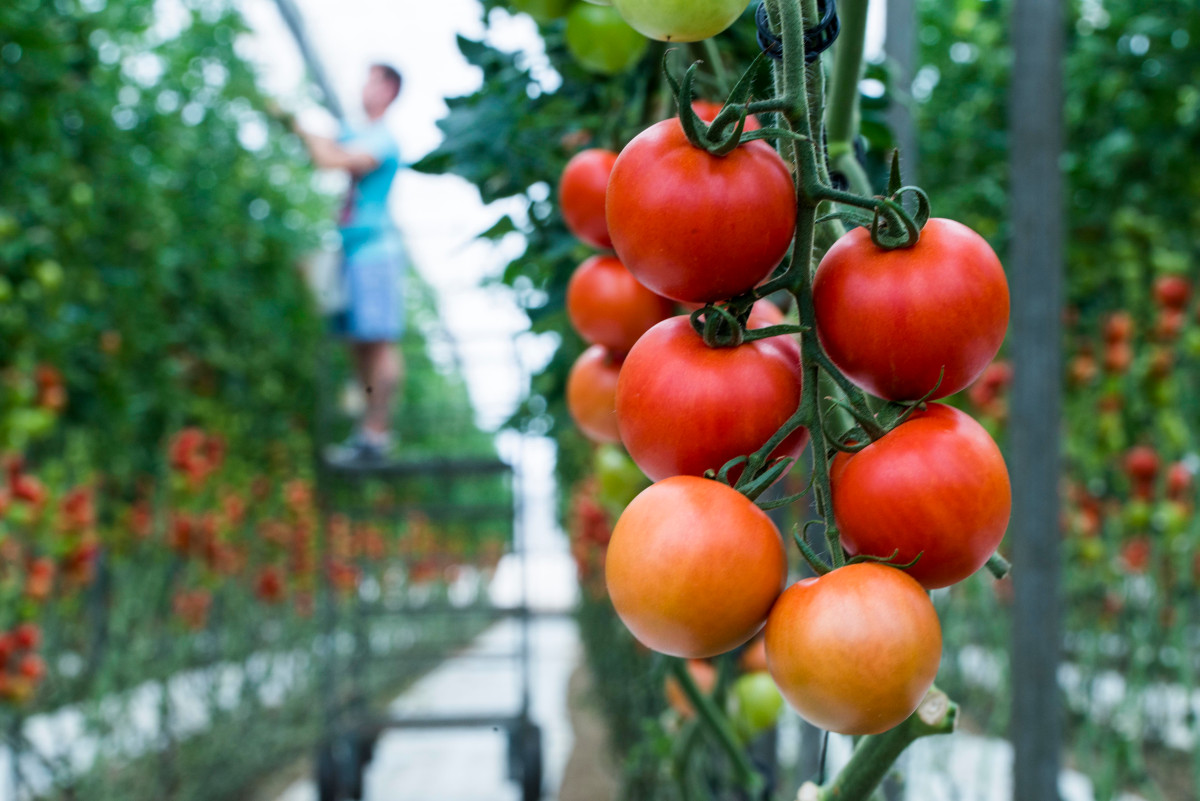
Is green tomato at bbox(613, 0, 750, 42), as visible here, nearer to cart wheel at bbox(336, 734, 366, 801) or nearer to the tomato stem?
the tomato stem

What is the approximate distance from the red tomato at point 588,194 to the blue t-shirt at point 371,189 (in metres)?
2.19

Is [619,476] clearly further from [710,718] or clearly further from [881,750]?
[881,750]

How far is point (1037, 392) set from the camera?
1.22 meters

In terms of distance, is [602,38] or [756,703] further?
[756,703]

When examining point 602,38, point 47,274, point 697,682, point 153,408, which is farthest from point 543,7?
point 153,408

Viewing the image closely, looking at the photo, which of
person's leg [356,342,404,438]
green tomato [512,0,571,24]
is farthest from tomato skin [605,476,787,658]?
person's leg [356,342,404,438]

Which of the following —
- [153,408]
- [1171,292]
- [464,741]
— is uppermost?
[1171,292]

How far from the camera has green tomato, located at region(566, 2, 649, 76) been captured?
0.65 meters

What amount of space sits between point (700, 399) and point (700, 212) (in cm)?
7

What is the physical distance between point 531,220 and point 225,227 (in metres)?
3.68

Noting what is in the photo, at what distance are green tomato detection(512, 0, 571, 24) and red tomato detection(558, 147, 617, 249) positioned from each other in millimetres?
137

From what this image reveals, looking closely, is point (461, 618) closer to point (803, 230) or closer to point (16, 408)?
point (16, 408)

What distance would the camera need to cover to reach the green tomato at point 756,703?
995 mm

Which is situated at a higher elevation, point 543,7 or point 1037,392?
point 543,7
